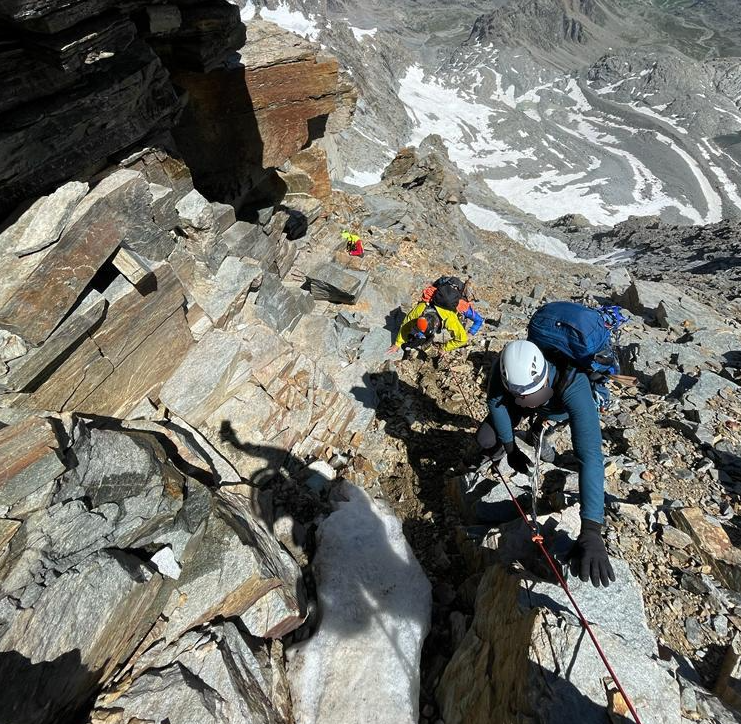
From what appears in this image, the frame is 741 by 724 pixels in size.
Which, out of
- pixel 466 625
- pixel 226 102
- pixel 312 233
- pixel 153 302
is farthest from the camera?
pixel 312 233

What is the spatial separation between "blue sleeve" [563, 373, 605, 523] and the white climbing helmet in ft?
0.90

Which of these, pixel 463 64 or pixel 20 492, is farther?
pixel 463 64

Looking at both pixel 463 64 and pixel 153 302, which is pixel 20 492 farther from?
pixel 463 64

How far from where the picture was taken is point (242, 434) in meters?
7.54

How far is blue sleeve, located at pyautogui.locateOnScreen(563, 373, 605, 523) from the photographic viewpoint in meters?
4.32

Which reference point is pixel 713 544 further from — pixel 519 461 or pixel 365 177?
pixel 365 177

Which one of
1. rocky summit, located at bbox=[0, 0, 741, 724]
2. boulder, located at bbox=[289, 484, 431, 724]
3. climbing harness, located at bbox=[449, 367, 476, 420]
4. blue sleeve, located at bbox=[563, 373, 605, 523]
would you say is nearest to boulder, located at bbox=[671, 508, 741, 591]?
rocky summit, located at bbox=[0, 0, 741, 724]

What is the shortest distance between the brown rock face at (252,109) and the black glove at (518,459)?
10.1 metres

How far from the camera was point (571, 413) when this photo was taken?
478 centimetres

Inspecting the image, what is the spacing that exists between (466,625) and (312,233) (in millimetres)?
12065

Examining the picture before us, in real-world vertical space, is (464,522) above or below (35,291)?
below

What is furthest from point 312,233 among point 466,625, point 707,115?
point 707,115

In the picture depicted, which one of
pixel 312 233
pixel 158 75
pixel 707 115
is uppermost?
pixel 158 75

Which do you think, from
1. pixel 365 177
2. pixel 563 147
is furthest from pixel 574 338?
pixel 563 147
